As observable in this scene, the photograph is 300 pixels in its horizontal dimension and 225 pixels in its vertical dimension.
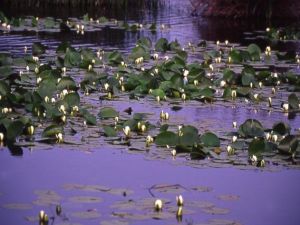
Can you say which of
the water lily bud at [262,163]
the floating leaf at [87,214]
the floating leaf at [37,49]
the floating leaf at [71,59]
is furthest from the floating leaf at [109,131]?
the floating leaf at [37,49]

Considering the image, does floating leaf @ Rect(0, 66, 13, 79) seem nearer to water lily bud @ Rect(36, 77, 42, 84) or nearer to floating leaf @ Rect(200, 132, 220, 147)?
water lily bud @ Rect(36, 77, 42, 84)

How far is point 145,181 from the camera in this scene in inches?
247

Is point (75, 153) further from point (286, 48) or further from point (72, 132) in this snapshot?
point (286, 48)

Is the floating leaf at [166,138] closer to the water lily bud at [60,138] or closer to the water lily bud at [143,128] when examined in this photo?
the water lily bud at [143,128]

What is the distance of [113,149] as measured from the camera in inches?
274

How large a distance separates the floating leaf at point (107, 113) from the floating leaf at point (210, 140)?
126 centimetres

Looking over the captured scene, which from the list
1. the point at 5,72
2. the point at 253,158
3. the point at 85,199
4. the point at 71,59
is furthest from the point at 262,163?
the point at 71,59

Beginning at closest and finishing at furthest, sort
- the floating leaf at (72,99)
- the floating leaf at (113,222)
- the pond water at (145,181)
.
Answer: the floating leaf at (113,222)
the pond water at (145,181)
the floating leaf at (72,99)

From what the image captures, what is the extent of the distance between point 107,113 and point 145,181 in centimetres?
169

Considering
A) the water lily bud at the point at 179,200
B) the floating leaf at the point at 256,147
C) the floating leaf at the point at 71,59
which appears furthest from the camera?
the floating leaf at the point at 71,59

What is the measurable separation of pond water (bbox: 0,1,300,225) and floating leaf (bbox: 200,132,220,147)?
4.5 inches

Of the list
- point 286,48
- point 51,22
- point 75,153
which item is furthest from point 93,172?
point 51,22

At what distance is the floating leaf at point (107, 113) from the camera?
25.7ft

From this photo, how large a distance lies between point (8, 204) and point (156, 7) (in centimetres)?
1594
